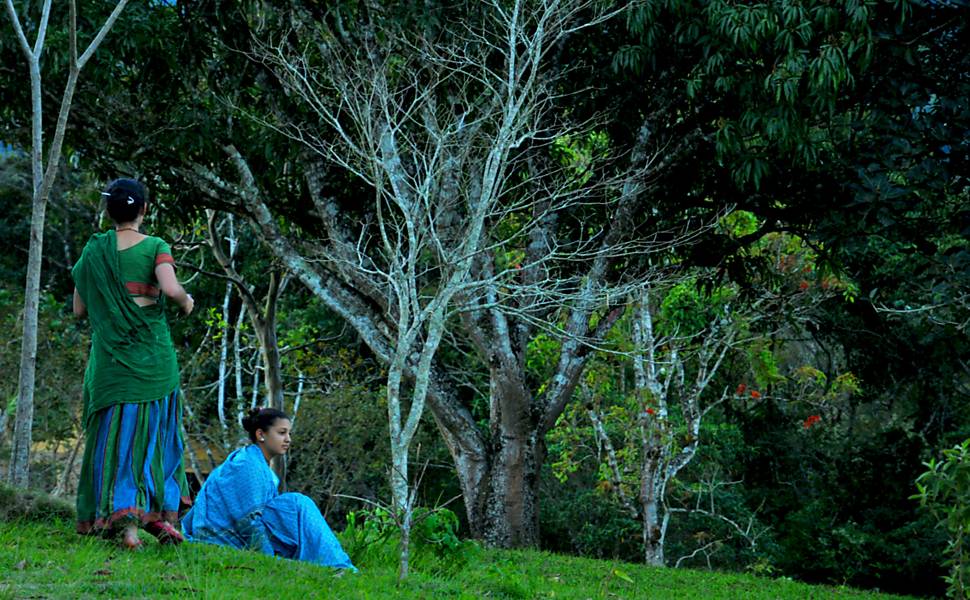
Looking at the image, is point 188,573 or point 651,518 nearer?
point 188,573

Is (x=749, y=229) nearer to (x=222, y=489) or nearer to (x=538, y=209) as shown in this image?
(x=538, y=209)

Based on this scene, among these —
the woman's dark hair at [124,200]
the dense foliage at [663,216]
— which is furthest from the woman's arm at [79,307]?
the dense foliage at [663,216]

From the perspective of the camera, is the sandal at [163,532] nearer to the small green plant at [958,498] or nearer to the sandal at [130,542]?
the sandal at [130,542]

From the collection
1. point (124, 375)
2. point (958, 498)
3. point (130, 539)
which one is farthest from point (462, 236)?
point (958, 498)

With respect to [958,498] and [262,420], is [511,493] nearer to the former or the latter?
[262,420]

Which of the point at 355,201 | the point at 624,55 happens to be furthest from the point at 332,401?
the point at 624,55

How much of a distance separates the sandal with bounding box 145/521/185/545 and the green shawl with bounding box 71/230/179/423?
66cm

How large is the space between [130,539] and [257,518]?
1201 mm

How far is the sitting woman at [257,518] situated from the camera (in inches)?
261

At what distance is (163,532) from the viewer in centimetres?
567

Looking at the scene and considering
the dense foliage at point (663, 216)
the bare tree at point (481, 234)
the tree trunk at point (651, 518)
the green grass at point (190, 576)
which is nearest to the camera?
the green grass at point (190, 576)

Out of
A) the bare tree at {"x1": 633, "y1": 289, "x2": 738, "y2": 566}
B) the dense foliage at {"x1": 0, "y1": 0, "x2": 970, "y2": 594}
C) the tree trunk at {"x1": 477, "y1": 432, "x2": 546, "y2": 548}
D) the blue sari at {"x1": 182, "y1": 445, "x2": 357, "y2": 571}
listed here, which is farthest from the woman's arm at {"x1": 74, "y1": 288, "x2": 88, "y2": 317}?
the bare tree at {"x1": 633, "y1": 289, "x2": 738, "y2": 566}

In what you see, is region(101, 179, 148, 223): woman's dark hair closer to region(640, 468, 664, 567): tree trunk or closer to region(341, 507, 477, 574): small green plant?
region(341, 507, 477, 574): small green plant

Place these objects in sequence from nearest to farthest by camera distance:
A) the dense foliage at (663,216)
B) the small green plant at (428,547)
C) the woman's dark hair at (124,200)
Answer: the woman's dark hair at (124,200) < the small green plant at (428,547) < the dense foliage at (663,216)
